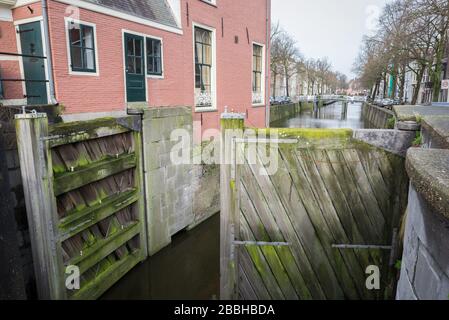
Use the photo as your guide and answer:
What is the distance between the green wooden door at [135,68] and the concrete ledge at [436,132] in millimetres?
6554

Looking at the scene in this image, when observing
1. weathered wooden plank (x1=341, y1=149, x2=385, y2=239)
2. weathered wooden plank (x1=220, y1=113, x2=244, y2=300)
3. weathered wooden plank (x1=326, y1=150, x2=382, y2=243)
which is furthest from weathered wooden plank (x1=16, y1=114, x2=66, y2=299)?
weathered wooden plank (x1=341, y1=149, x2=385, y2=239)

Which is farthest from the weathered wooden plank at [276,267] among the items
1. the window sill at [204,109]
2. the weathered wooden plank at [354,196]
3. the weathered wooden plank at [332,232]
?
the window sill at [204,109]

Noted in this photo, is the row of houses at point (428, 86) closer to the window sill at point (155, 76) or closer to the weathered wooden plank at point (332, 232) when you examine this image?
the window sill at point (155, 76)

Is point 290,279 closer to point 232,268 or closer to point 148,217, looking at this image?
point 232,268

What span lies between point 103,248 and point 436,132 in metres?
5.88

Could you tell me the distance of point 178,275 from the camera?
26.2 ft

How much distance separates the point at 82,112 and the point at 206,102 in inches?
199

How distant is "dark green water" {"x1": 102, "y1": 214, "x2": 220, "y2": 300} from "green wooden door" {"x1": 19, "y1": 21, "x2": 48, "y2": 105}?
4274 mm

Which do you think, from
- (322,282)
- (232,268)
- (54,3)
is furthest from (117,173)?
(322,282)

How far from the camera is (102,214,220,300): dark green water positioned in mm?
7125

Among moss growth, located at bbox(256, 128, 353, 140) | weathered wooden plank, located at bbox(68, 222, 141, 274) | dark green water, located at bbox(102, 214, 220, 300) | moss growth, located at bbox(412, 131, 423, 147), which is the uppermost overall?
moss growth, located at bbox(256, 128, 353, 140)

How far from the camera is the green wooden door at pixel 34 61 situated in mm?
→ 6469

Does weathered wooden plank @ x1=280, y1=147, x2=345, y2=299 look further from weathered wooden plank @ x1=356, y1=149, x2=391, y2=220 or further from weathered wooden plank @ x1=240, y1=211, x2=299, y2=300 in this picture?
weathered wooden plank @ x1=356, y1=149, x2=391, y2=220
